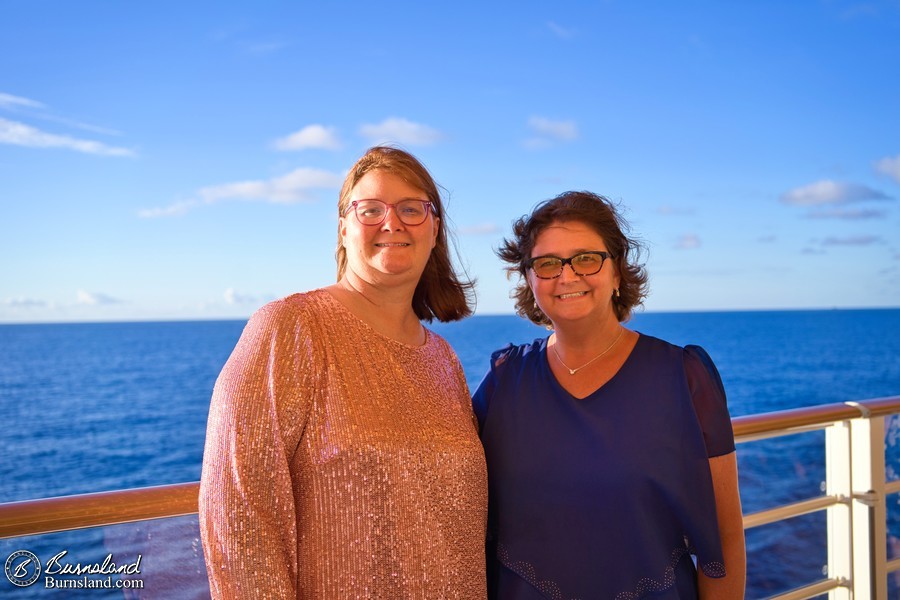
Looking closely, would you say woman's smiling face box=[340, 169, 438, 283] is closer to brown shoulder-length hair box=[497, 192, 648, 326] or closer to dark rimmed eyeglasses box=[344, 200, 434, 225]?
dark rimmed eyeglasses box=[344, 200, 434, 225]

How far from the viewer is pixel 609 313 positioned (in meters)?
2.11

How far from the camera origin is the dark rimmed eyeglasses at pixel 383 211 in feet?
5.97

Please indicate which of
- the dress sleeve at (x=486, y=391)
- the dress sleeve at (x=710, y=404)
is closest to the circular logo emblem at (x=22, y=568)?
the dress sleeve at (x=486, y=391)

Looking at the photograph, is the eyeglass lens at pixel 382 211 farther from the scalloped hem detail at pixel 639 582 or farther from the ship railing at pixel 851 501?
the ship railing at pixel 851 501

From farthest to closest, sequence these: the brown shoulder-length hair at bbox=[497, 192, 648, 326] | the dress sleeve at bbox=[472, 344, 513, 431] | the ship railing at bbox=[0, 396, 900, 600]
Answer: the ship railing at bbox=[0, 396, 900, 600] → the dress sleeve at bbox=[472, 344, 513, 431] → the brown shoulder-length hair at bbox=[497, 192, 648, 326]

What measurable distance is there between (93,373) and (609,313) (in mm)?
72286

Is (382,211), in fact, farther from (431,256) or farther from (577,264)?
(577,264)

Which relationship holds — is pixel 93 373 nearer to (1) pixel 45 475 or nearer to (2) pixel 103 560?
(1) pixel 45 475

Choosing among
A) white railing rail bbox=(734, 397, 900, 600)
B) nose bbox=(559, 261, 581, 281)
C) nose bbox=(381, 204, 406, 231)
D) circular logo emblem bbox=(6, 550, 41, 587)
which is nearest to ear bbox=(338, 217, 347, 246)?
nose bbox=(381, 204, 406, 231)

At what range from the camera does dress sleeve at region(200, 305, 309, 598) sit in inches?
57.2

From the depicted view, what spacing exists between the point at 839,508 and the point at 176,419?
48287mm

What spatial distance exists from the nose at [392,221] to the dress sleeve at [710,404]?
0.85m

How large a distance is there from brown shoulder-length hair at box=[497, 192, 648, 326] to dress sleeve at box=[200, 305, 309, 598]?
2.80 ft

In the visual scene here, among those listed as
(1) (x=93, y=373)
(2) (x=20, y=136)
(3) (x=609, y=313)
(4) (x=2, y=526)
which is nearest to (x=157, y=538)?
(4) (x=2, y=526)
